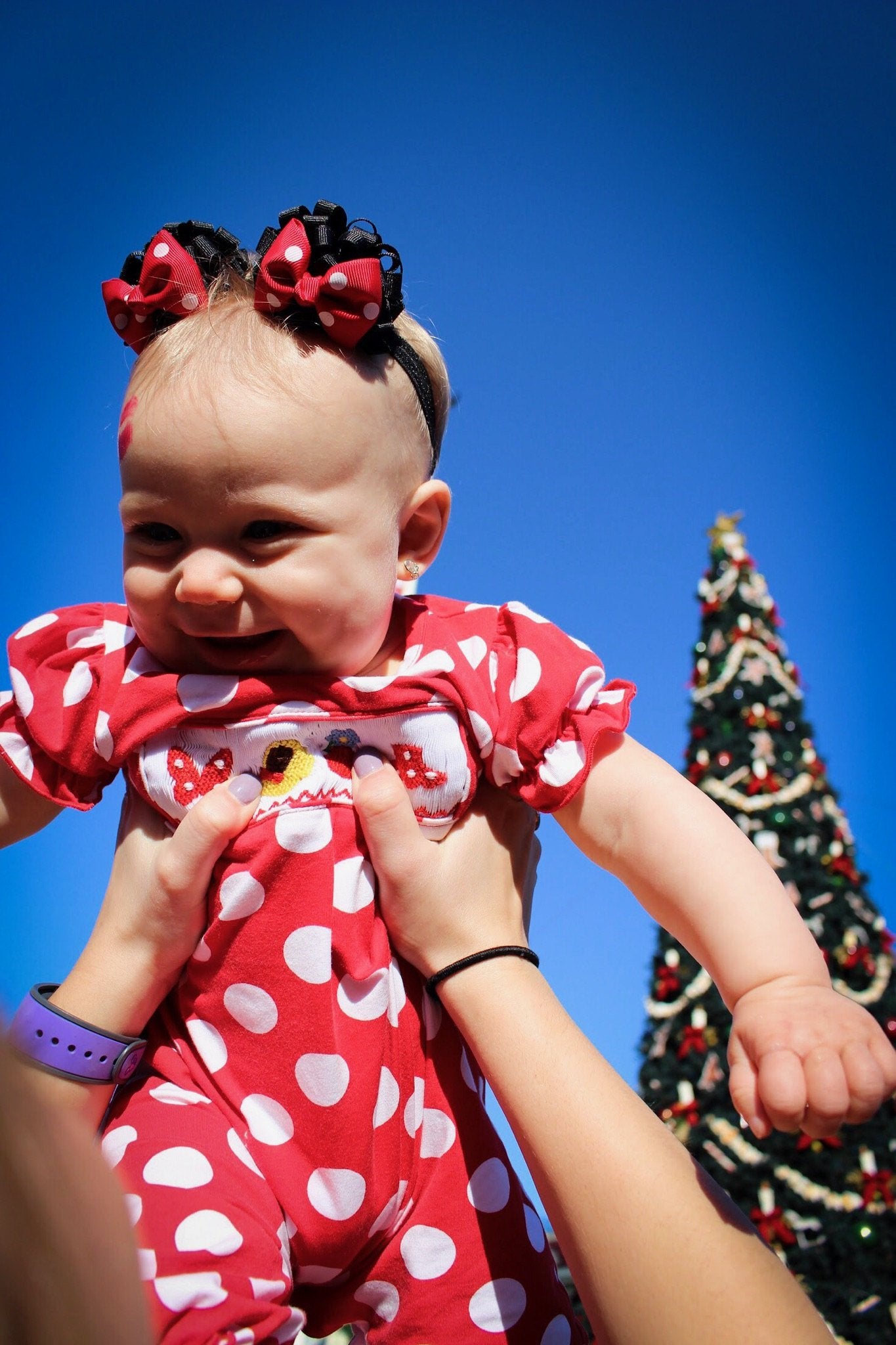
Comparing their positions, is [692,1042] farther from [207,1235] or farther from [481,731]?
[207,1235]

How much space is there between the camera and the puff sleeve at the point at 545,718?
6.76 feet

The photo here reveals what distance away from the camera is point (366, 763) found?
6.70 feet

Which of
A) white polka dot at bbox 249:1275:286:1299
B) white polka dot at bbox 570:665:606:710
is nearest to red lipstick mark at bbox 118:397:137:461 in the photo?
white polka dot at bbox 570:665:606:710

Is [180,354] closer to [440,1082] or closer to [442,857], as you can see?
[442,857]

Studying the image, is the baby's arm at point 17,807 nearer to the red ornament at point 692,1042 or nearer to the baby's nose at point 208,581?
the baby's nose at point 208,581

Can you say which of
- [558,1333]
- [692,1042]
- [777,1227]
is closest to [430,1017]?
[558,1333]

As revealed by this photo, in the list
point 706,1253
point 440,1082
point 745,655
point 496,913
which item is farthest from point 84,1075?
point 745,655

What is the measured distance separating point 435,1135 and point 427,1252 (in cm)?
21

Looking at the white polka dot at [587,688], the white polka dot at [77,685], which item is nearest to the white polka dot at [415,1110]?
the white polka dot at [587,688]

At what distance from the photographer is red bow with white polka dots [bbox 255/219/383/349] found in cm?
210

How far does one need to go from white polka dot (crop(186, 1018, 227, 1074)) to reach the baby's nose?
846mm

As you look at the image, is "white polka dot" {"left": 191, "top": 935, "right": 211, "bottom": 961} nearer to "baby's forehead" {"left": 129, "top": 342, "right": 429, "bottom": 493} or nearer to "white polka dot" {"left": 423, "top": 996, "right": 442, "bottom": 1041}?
"white polka dot" {"left": 423, "top": 996, "right": 442, "bottom": 1041}

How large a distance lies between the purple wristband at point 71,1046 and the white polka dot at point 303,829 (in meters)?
0.48

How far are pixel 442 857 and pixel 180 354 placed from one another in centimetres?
121
